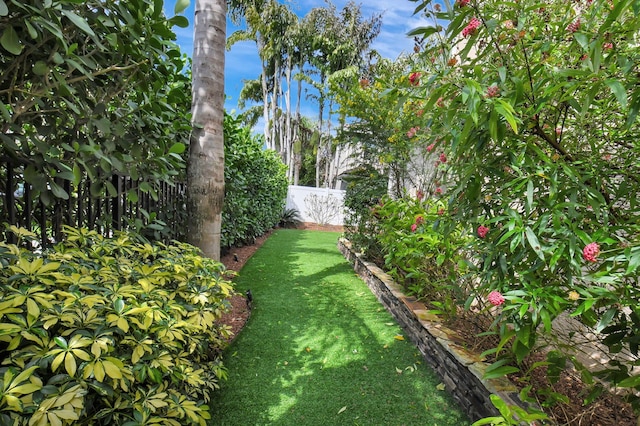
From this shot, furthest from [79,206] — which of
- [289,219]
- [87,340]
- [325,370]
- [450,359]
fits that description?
[289,219]

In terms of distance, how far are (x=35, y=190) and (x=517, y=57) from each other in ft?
8.28

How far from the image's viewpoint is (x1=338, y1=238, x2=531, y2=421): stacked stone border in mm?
2033

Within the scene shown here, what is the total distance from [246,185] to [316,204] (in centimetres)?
915

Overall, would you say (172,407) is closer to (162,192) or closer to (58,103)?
(58,103)

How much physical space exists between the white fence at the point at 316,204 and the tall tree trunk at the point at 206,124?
1302 centimetres

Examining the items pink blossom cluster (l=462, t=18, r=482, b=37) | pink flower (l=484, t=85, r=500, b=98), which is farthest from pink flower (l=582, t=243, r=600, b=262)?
pink blossom cluster (l=462, t=18, r=482, b=37)

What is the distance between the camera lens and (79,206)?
2.10 metres

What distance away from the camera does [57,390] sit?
1.06 m

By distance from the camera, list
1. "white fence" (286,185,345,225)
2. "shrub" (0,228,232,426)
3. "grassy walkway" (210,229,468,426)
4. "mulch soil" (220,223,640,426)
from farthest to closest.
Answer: "white fence" (286,185,345,225) < "grassy walkway" (210,229,468,426) < "mulch soil" (220,223,640,426) < "shrub" (0,228,232,426)

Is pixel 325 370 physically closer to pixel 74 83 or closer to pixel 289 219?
pixel 74 83

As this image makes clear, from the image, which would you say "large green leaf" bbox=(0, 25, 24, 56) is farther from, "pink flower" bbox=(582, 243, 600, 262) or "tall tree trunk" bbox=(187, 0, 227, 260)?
"pink flower" bbox=(582, 243, 600, 262)

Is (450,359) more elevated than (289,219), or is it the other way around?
(289,219)

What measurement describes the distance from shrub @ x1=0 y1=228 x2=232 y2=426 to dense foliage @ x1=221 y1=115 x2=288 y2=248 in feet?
11.6

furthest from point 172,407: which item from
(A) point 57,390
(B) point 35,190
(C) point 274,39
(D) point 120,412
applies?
(C) point 274,39
